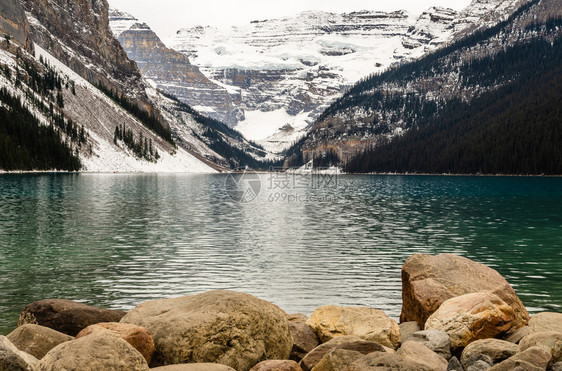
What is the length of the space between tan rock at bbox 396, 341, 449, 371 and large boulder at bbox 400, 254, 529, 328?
14.5 ft

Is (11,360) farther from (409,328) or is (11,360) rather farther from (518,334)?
(518,334)

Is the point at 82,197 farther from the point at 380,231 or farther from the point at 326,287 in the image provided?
the point at 326,287

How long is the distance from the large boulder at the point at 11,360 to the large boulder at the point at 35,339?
2.21 metres

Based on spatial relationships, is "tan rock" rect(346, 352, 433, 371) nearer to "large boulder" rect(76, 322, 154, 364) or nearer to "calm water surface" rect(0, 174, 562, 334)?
"large boulder" rect(76, 322, 154, 364)

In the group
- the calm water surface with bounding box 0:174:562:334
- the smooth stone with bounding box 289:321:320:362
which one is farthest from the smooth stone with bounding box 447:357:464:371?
the calm water surface with bounding box 0:174:562:334

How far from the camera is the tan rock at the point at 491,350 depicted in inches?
480

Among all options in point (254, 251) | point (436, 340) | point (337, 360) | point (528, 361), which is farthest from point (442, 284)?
point (254, 251)

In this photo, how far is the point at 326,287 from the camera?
25125 mm

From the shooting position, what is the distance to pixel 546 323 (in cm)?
1452

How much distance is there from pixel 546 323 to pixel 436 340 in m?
3.60

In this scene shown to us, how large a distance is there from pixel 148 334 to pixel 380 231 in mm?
36332

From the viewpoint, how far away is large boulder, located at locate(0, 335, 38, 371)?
929 centimetres

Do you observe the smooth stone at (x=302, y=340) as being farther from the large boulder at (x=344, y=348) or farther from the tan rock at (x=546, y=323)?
the tan rock at (x=546, y=323)

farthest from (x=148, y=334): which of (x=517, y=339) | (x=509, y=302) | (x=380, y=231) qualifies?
(x=380, y=231)
